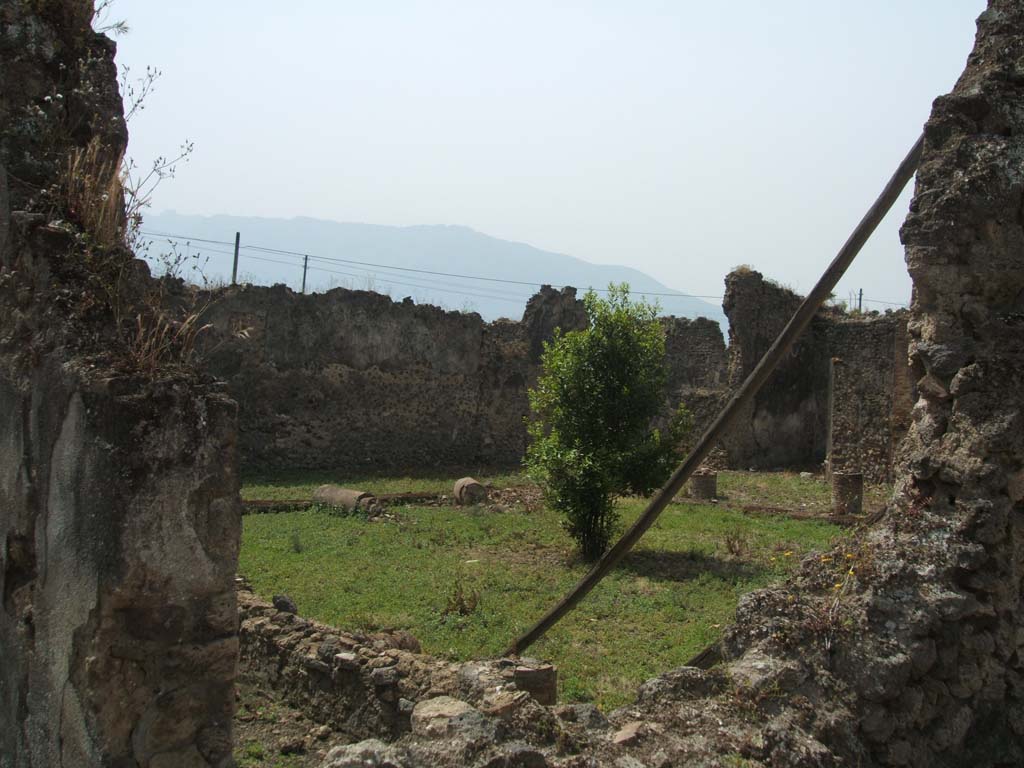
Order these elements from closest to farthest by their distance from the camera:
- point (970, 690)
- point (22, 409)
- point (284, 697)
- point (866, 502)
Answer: point (22, 409)
point (970, 690)
point (284, 697)
point (866, 502)

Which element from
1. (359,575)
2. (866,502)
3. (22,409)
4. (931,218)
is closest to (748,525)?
(866,502)

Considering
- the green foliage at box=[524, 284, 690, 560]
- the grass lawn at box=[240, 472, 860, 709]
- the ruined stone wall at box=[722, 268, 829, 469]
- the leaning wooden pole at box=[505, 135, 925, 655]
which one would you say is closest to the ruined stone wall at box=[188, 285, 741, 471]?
the ruined stone wall at box=[722, 268, 829, 469]

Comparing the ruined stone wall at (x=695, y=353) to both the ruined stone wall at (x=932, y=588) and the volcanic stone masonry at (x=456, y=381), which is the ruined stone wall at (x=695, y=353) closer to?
the volcanic stone masonry at (x=456, y=381)

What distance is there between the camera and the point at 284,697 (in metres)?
7.09

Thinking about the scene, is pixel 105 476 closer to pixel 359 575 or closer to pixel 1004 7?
pixel 1004 7

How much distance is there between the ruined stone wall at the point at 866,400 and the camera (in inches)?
787

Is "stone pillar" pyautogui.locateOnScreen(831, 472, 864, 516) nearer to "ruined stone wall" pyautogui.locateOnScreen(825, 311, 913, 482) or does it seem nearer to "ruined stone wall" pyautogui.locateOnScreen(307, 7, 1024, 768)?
"ruined stone wall" pyautogui.locateOnScreen(825, 311, 913, 482)

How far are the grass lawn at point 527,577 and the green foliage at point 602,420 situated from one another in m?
0.75

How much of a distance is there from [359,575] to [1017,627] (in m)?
7.42

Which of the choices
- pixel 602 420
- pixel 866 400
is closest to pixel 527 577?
pixel 602 420

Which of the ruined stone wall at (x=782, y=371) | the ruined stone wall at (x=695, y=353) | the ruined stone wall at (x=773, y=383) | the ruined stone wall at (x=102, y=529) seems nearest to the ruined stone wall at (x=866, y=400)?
the ruined stone wall at (x=782, y=371)

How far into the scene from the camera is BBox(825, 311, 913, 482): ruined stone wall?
2000 cm

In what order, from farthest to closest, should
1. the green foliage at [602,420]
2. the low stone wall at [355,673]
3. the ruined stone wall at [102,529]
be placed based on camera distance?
the green foliage at [602,420] < the low stone wall at [355,673] < the ruined stone wall at [102,529]

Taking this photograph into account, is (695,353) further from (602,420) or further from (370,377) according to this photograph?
(602,420)
